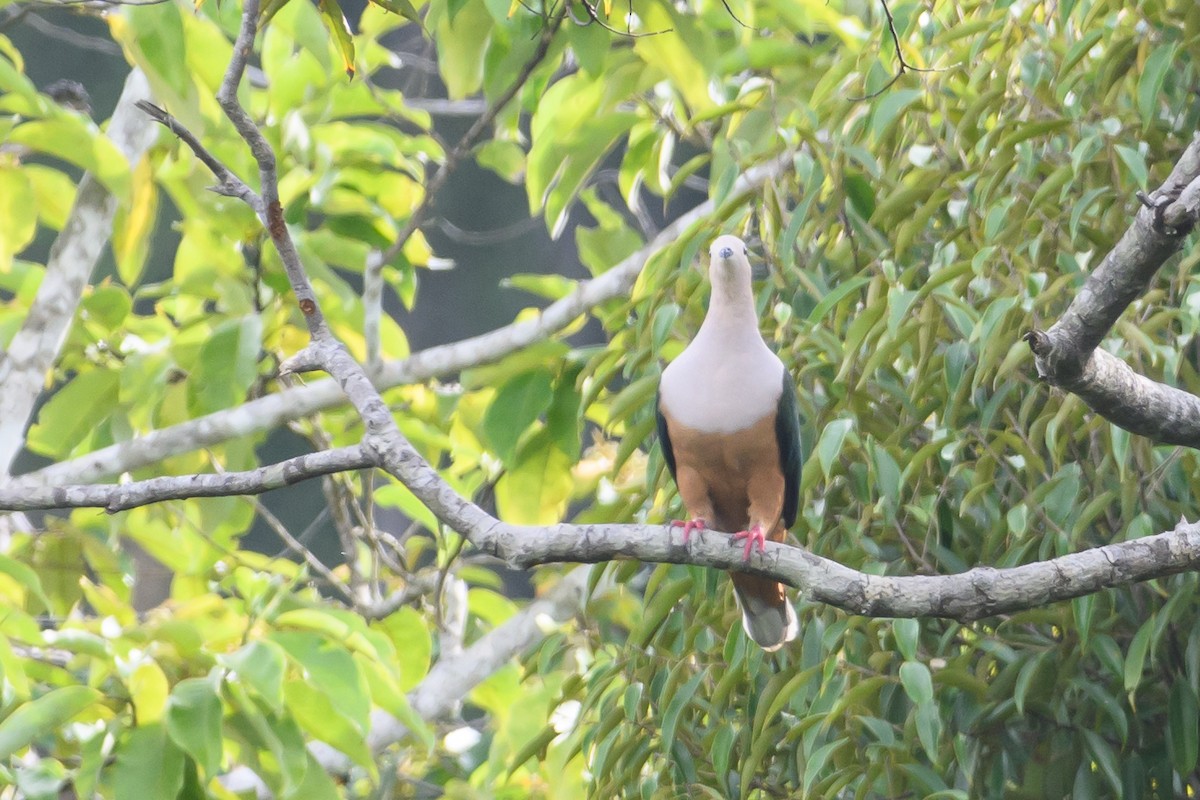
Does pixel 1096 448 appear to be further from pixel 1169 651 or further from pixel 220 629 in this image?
pixel 220 629

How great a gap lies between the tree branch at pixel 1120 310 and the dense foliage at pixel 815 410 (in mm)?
237

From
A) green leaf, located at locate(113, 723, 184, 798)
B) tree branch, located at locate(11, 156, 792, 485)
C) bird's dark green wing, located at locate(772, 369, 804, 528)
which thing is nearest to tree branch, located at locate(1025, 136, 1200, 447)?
bird's dark green wing, located at locate(772, 369, 804, 528)

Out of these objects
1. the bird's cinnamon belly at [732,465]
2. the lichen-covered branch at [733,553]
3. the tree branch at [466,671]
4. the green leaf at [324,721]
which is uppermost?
the lichen-covered branch at [733,553]

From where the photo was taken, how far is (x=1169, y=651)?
1382 millimetres

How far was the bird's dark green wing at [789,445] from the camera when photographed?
1552 mm

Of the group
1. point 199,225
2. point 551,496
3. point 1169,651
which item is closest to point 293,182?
point 199,225

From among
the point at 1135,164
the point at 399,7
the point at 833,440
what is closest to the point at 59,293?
the point at 399,7

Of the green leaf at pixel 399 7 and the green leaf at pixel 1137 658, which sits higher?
the green leaf at pixel 399 7

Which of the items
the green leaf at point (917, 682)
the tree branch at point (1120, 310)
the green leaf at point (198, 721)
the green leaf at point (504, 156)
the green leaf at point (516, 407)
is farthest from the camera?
the green leaf at point (504, 156)

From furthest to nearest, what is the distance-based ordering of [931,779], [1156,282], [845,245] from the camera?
[845,245]
[1156,282]
[931,779]

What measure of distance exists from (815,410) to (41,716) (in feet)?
3.45

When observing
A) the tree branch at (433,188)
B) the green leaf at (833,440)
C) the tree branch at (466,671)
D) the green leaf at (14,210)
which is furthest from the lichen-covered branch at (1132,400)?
the green leaf at (14,210)

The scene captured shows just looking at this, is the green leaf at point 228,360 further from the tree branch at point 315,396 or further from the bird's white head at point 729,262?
the bird's white head at point 729,262

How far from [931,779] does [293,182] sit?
5.00 ft
